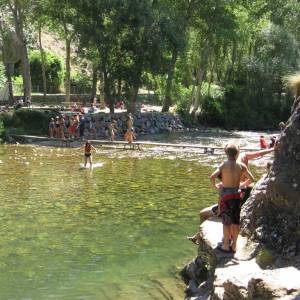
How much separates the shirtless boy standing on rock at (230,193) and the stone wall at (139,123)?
32.5 metres

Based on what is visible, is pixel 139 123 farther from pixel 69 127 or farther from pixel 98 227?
pixel 98 227

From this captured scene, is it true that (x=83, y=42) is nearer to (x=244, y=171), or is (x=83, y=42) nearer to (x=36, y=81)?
(x=36, y=81)

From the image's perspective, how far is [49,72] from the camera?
228ft

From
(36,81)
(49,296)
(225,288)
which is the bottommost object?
(49,296)

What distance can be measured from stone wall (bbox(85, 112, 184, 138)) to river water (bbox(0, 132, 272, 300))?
14.5 m

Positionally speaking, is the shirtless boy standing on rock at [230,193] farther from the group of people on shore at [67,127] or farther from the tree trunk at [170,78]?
the tree trunk at [170,78]

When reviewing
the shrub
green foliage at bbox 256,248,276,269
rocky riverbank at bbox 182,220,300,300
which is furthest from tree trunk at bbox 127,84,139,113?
green foliage at bbox 256,248,276,269

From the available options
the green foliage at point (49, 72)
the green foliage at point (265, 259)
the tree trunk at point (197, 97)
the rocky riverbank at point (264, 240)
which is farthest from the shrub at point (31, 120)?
the green foliage at point (265, 259)

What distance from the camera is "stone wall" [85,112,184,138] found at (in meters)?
41.6

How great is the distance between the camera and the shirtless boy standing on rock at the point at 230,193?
28.0 ft

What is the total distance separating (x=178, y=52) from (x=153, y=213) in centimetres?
3176

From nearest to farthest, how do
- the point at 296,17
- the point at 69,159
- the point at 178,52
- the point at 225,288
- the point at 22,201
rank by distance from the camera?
the point at 225,288
the point at 22,201
the point at 69,159
the point at 178,52
the point at 296,17

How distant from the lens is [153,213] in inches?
639

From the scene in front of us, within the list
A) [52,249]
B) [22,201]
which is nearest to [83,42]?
[22,201]
